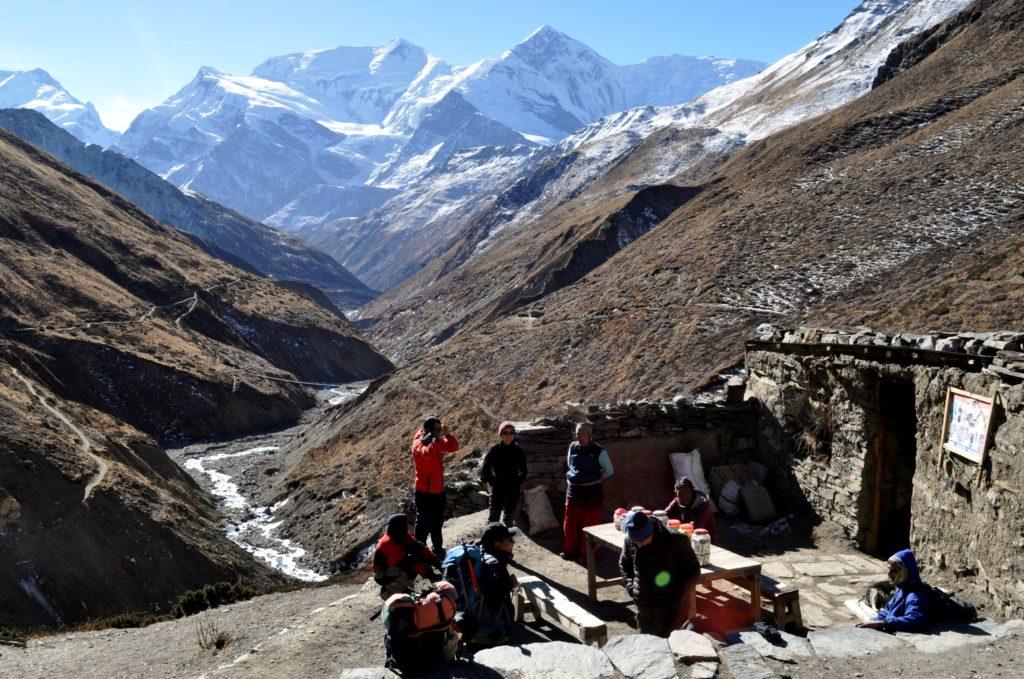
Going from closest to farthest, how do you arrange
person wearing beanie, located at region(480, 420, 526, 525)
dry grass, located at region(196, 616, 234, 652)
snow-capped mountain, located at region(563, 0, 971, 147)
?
dry grass, located at region(196, 616, 234, 652), person wearing beanie, located at region(480, 420, 526, 525), snow-capped mountain, located at region(563, 0, 971, 147)

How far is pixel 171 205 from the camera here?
17438cm

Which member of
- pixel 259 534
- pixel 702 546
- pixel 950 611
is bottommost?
pixel 259 534

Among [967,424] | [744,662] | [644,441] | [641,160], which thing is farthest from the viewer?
[641,160]

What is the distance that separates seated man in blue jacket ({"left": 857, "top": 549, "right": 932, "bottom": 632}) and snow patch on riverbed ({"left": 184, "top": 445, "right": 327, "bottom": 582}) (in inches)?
459

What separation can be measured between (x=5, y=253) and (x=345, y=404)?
80.5 ft

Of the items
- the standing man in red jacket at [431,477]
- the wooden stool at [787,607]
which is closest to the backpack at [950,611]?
the wooden stool at [787,607]

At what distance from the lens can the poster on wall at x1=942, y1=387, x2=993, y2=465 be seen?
781 centimetres

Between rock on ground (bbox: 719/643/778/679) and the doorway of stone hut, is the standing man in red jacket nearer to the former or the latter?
rock on ground (bbox: 719/643/778/679)

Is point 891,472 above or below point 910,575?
above

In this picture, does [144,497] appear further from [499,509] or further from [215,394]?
[215,394]

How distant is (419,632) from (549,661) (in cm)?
112

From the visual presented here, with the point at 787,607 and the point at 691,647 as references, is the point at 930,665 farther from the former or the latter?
the point at 691,647

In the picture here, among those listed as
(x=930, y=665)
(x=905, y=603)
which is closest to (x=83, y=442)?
Answer: (x=905, y=603)

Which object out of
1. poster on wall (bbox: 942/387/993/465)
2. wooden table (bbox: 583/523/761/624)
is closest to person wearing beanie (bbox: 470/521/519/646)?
wooden table (bbox: 583/523/761/624)
